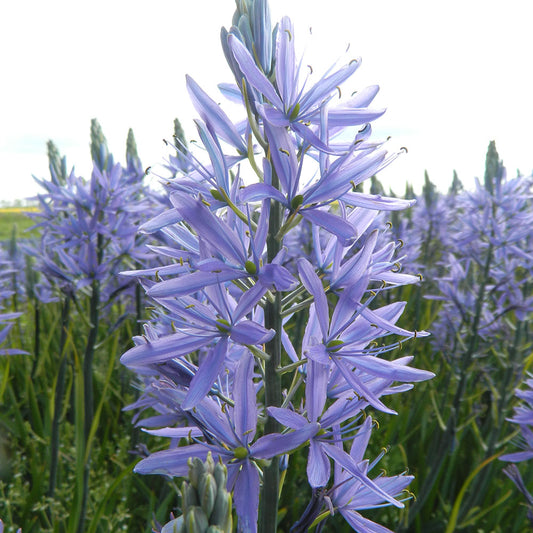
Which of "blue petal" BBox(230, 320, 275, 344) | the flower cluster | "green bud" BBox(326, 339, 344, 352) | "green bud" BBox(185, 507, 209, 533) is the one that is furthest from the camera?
the flower cluster

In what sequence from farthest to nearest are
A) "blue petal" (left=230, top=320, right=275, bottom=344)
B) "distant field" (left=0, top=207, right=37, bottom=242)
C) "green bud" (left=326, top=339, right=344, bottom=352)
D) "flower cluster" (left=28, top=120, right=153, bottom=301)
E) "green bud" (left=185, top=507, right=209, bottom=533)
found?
"distant field" (left=0, top=207, right=37, bottom=242), "flower cluster" (left=28, top=120, right=153, bottom=301), "green bud" (left=326, top=339, right=344, bottom=352), "blue petal" (left=230, top=320, right=275, bottom=344), "green bud" (left=185, top=507, right=209, bottom=533)

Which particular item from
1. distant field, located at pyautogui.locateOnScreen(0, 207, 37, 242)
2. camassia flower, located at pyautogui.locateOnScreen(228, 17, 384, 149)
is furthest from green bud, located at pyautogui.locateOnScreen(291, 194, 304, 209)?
distant field, located at pyautogui.locateOnScreen(0, 207, 37, 242)

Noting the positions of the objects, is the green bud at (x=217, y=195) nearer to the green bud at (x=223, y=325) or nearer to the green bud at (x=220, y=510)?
the green bud at (x=223, y=325)

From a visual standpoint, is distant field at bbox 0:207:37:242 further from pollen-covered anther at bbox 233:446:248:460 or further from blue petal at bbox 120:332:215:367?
pollen-covered anther at bbox 233:446:248:460

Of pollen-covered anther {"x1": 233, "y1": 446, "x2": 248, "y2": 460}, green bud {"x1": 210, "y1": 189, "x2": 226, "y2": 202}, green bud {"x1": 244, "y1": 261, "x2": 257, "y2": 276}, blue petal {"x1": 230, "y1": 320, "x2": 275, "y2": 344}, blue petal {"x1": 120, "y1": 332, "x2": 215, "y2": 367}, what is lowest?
pollen-covered anther {"x1": 233, "y1": 446, "x2": 248, "y2": 460}

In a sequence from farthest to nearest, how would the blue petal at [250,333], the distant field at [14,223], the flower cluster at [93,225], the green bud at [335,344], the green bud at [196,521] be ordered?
1. the distant field at [14,223]
2. the flower cluster at [93,225]
3. the green bud at [335,344]
4. the blue petal at [250,333]
5. the green bud at [196,521]

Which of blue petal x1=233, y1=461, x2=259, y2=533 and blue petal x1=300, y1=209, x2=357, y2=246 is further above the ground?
blue petal x1=300, y1=209, x2=357, y2=246

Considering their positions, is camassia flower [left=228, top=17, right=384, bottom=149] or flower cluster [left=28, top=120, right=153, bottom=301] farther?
flower cluster [left=28, top=120, right=153, bottom=301]

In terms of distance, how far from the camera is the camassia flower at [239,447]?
1071 millimetres

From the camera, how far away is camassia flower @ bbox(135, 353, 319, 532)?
1.07 m

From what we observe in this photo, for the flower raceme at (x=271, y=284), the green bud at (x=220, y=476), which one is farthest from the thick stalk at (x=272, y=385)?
the green bud at (x=220, y=476)

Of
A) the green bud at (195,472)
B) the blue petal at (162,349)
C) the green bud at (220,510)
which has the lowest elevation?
the green bud at (220,510)

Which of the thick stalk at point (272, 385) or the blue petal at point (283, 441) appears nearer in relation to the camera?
the blue petal at point (283, 441)

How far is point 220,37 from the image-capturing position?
129cm
